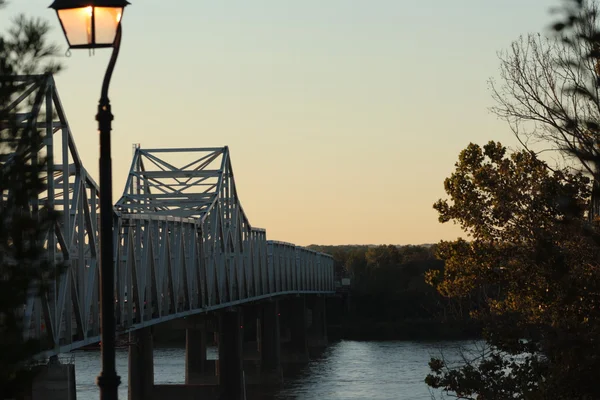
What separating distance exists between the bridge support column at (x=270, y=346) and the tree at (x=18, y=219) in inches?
3229

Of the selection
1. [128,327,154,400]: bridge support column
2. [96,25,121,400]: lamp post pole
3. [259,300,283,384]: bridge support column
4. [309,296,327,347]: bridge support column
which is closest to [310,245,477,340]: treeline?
[309,296,327,347]: bridge support column

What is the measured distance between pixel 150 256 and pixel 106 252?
42.1 m

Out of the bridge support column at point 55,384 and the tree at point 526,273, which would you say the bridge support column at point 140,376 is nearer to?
the bridge support column at point 55,384

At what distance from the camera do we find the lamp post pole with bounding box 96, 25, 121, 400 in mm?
13562

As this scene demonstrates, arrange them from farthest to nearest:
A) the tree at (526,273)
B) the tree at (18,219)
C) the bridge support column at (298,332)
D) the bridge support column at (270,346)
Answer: the bridge support column at (298,332)
the bridge support column at (270,346)
the tree at (526,273)
the tree at (18,219)

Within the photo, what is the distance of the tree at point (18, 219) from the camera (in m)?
12.0

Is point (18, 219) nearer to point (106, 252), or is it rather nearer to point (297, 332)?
point (106, 252)

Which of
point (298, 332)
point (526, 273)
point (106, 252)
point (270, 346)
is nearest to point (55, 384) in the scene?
point (526, 273)

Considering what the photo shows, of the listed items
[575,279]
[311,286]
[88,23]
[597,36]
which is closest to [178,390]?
[575,279]

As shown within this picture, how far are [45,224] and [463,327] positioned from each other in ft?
65.3

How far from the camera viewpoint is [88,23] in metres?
13.4

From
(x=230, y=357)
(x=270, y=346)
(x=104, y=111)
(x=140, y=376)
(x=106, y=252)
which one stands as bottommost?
(x=140, y=376)

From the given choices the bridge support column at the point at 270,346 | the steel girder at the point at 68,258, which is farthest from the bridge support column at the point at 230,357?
the steel girder at the point at 68,258

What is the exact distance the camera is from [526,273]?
1208 inches
